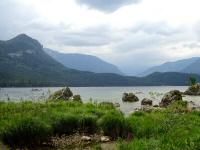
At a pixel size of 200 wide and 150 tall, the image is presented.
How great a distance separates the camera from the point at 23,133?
18.0 m

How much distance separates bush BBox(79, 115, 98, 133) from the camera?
21.6 m

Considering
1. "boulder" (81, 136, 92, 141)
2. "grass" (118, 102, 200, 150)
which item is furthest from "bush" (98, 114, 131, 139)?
"boulder" (81, 136, 92, 141)

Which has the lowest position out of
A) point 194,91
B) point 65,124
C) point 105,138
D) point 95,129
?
point 105,138

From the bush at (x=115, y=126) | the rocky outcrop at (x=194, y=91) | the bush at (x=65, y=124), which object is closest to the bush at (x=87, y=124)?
the bush at (x=65, y=124)

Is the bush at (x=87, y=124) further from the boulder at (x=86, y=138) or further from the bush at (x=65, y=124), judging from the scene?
the boulder at (x=86, y=138)

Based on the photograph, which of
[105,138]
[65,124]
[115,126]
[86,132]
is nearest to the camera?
[105,138]

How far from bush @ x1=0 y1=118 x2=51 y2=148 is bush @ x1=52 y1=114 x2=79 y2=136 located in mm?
2086

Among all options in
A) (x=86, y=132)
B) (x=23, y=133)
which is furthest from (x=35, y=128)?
(x=86, y=132)

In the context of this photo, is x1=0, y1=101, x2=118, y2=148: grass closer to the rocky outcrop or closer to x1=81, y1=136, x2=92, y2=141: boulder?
x1=81, y1=136, x2=92, y2=141: boulder

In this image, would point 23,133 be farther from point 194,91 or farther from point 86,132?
point 194,91

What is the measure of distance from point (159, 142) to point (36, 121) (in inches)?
230

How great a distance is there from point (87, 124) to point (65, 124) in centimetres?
145

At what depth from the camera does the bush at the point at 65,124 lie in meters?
20.6

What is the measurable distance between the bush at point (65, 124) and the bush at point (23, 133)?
2086mm
